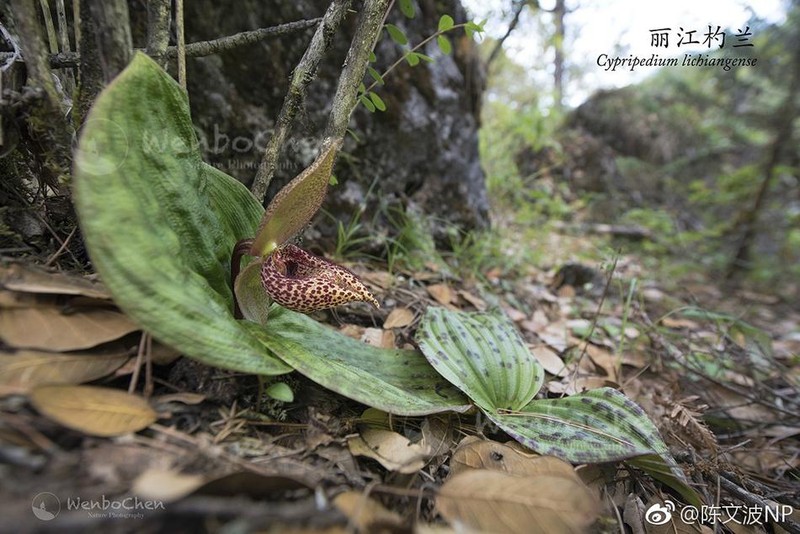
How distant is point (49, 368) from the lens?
788mm

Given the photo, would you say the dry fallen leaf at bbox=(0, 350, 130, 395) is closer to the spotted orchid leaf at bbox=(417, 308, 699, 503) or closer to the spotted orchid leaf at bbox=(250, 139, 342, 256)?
the spotted orchid leaf at bbox=(250, 139, 342, 256)

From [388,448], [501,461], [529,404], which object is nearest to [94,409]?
[388,448]

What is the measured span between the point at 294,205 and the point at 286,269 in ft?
0.75

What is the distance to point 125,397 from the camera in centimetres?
80

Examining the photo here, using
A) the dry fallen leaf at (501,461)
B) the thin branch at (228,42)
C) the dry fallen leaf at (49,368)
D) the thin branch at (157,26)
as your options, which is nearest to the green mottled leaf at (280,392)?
the dry fallen leaf at (49,368)

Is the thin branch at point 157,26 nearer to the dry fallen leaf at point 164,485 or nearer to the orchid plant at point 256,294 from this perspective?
the orchid plant at point 256,294

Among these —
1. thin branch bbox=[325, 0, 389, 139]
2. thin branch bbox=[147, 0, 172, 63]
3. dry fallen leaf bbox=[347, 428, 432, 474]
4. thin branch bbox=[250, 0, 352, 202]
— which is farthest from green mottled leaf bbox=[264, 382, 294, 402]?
thin branch bbox=[147, 0, 172, 63]

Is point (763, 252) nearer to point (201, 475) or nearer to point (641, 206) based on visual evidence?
point (641, 206)

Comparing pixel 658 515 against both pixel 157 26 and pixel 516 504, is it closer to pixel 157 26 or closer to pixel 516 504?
pixel 516 504

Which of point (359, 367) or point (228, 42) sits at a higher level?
point (228, 42)

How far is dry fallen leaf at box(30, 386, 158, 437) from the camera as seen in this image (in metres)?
0.67

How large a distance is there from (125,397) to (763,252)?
6986 millimetres

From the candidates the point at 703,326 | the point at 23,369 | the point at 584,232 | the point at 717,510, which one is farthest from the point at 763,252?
the point at 23,369

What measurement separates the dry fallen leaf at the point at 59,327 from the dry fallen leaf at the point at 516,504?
76 centimetres
